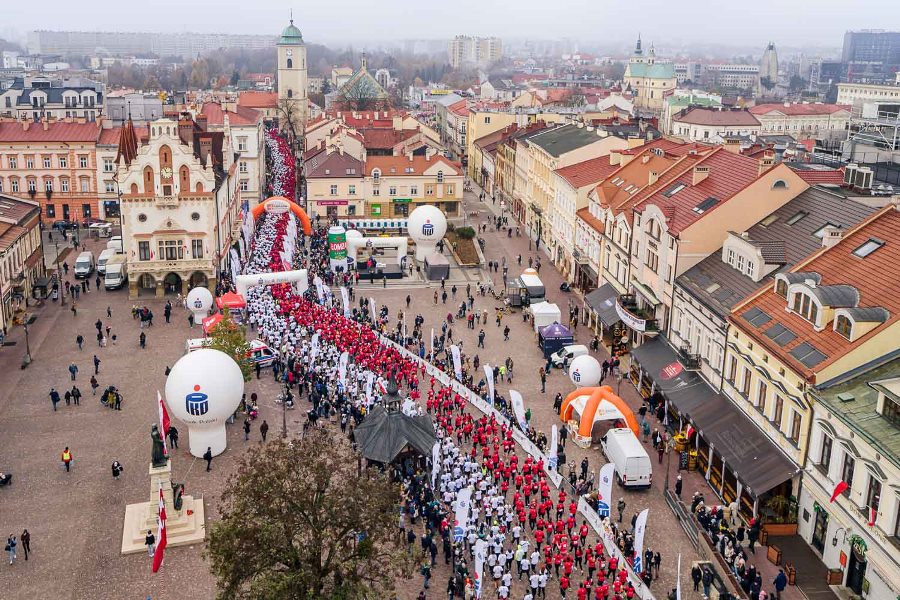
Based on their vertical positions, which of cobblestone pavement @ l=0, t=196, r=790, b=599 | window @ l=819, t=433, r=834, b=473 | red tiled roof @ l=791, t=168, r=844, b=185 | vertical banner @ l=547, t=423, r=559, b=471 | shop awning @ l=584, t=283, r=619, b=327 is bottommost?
cobblestone pavement @ l=0, t=196, r=790, b=599

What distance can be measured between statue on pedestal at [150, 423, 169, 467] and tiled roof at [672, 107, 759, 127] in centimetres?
11225

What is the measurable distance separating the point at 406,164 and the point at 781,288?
5813cm

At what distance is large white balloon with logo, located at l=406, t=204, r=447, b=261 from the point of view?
244ft

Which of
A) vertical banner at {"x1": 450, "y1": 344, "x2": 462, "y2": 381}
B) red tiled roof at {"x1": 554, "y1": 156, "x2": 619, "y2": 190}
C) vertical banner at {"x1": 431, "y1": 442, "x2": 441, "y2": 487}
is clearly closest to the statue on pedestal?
vertical banner at {"x1": 431, "y1": 442, "x2": 441, "y2": 487}

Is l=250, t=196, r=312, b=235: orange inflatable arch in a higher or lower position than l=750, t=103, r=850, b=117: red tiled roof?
lower

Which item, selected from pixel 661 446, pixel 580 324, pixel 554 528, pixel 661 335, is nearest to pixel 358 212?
pixel 580 324

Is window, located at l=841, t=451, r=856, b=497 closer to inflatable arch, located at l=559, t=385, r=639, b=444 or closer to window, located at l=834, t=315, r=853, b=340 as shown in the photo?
window, located at l=834, t=315, r=853, b=340

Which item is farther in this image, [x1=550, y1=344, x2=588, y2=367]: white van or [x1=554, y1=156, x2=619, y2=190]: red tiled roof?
[x1=554, y1=156, x2=619, y2=190]: red tiled roof

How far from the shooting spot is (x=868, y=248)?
125 feet

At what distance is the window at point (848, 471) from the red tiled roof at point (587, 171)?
132ft

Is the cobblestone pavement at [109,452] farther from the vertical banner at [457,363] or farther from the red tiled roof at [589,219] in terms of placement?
the red tiled roof at [589,219]

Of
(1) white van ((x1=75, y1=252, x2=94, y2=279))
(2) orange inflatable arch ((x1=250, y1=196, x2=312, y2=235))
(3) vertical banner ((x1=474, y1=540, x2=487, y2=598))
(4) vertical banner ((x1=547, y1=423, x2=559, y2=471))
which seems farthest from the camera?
(2) orange inflatable arch ((x1=250, y1=196, x2=312, y2=235))

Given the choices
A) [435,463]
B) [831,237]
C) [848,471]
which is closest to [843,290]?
[831,237]

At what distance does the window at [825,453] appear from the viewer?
3244 centimetres
